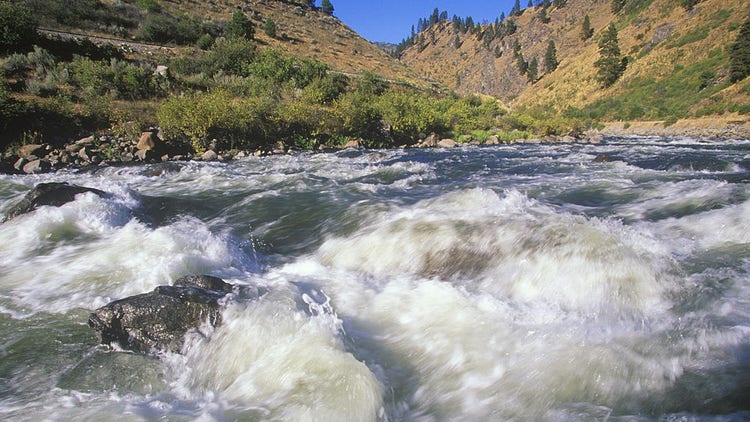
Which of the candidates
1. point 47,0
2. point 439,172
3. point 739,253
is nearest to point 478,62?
point 47,0

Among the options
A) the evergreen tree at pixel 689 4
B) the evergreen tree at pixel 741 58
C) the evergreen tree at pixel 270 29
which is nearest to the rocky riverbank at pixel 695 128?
the evergreen tree at pixel 741 58

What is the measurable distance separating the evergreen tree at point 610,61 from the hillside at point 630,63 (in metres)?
1.30

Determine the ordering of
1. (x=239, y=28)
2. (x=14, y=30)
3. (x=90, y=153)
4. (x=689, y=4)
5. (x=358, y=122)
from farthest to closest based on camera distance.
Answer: (x=689, y=4)
(x=239, y=28)
(x=358, y=122)
(x=14, y=30)
(x=90, y=153)

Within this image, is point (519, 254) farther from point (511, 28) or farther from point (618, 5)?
point (511, 28)

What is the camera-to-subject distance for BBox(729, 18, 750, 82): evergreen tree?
34188mm

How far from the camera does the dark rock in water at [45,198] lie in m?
7.09

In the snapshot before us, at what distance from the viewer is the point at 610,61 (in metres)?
60.1

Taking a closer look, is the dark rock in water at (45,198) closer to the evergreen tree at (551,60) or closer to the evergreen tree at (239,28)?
the evergreen tree at (239,28)

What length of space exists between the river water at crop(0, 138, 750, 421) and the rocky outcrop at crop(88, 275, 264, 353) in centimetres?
11

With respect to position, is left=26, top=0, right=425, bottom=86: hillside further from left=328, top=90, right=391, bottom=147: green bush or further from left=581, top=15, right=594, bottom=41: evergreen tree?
left=581, top=15, right=594, bottom=41: evergreen tree

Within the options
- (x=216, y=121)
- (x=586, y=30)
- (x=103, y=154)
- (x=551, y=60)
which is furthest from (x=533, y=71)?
(x=103, y=154)

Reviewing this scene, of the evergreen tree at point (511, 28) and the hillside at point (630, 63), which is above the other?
the evergreen tree at point (511, 28)

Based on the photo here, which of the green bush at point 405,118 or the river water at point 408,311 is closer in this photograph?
the river water at point 408,311

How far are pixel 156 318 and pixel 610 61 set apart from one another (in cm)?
7406
